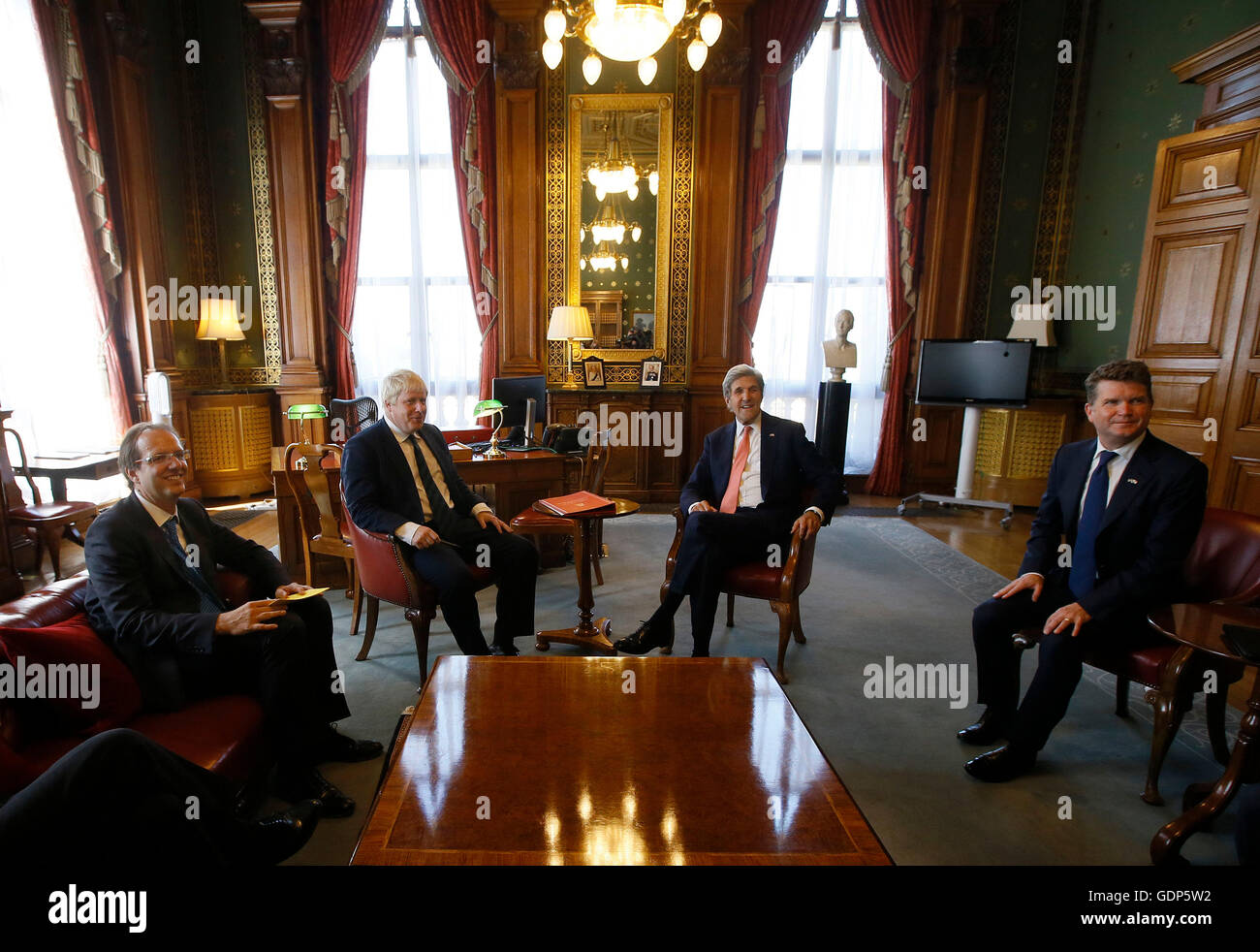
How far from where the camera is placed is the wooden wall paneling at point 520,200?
578 centimetres

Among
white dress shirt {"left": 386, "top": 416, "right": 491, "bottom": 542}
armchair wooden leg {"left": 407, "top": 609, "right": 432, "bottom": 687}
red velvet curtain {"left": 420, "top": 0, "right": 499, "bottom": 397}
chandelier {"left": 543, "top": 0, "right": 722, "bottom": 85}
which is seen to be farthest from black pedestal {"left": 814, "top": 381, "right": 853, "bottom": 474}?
armchair wooden leg {"left": 407, "top": 609, "right": 432, "bottom": 687}

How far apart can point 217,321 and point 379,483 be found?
153 inches

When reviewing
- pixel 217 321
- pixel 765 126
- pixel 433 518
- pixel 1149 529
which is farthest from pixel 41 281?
pixel 1149 529

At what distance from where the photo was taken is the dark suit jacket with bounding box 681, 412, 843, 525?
3.08 meters

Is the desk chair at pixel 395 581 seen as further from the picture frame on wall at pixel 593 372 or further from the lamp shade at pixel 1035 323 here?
the lamp shade at pixel 1035 323

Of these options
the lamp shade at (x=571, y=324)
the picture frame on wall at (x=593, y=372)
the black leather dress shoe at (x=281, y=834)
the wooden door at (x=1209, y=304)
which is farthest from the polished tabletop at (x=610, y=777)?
the picture frame on wall at (x=593, y=372)

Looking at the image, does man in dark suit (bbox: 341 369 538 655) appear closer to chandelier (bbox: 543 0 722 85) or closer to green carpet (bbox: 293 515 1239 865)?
green carpet (bbox: 293 515 1239 865)

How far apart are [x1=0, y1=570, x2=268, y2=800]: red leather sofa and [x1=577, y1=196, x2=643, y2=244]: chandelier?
4961mm

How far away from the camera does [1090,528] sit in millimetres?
2293

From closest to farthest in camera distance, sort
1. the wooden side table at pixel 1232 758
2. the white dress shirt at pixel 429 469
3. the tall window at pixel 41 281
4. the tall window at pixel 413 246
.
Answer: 1. the wooden side table at pixel 1232 758
2. the white dress shirt at pixel 429 469
3. the tall window at pixel 41 281
4. the tall window at pixel 413 246

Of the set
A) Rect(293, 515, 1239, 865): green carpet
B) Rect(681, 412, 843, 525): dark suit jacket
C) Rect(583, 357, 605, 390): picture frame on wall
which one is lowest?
Rect(293, 515, 1239, 865): green carpet

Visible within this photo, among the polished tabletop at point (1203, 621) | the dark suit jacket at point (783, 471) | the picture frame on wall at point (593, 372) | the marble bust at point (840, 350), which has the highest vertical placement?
the marble bust at point (840, 350)

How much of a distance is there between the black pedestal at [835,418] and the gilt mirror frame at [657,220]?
1333mm
